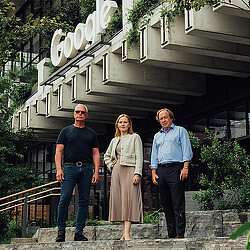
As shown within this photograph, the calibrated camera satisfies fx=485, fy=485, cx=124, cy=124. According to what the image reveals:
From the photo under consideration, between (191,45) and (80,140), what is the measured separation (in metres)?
4.17

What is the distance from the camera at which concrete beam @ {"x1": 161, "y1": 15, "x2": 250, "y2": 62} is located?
31.3 ft

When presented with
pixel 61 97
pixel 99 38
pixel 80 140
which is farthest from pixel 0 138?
pixel 80 140

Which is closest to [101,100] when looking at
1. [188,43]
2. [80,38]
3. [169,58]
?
[80,38]

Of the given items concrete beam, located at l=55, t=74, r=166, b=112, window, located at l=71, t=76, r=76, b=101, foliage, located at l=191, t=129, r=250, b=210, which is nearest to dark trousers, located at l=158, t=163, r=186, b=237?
foliage, located at l=191, t=129, r=250, b=210

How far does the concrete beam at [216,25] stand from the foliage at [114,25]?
403 centimetres

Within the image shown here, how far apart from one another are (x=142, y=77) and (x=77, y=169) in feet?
20.5

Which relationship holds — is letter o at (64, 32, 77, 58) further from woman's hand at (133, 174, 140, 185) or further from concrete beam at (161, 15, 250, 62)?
woman's hand at (133, 174, 140, 185)

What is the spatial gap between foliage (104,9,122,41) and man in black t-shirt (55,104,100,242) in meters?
6.78

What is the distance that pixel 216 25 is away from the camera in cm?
877

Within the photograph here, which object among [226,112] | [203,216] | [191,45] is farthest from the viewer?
[226,112]

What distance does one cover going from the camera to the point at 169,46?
9633 millimetres

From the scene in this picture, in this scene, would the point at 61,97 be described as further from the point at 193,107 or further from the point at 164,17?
the point at 164,17

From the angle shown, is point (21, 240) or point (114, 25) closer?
point (21, 240)

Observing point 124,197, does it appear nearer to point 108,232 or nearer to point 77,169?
point 77,169
